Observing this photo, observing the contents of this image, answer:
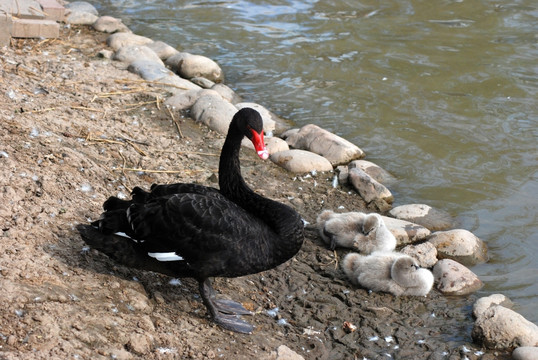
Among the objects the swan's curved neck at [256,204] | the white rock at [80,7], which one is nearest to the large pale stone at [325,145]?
the swan's curved neck at [256,204]

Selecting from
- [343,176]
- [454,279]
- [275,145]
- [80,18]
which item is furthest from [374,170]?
[80,18]

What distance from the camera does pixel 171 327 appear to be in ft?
13.2

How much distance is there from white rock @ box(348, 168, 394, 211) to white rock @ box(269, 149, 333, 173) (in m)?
0.39

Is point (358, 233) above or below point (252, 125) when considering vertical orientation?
below

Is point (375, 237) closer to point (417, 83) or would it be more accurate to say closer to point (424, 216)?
point (424, 216)

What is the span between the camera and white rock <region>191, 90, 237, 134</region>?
7234 millimetres

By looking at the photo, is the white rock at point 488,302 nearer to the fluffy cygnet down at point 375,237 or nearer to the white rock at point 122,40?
the fluffy cygnet down at point 375,237

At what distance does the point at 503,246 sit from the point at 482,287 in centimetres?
81

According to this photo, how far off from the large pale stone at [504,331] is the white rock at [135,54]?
5.75m

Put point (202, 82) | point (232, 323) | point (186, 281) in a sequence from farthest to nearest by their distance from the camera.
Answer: point (202, 82), point (186, 281), point (232, 323)

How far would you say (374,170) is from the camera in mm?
7094

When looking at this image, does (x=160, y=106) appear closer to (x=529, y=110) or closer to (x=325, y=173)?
(x=325, y=173)

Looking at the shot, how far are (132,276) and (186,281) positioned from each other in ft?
1.43

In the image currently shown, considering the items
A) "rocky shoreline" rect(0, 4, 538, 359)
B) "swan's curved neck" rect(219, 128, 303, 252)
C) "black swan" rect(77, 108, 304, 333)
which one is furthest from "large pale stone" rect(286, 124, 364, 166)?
"black swan" rect(77, 108, 304, 333)
